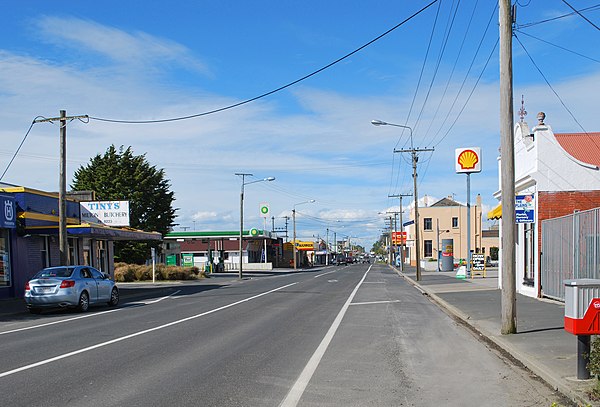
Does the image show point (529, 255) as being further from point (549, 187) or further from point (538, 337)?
point (538, 337)

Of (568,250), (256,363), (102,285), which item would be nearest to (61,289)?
(102,285)

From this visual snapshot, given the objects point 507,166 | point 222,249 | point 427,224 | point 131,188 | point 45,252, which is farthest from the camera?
point 427,224

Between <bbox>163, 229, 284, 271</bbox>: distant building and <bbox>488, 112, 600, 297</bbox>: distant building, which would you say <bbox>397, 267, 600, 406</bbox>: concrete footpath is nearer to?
<bbox>488, 112, 600, 297</bbox>: distant building

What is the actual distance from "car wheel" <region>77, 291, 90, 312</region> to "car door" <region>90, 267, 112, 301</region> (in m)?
0.94

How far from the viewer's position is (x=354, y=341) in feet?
42.4

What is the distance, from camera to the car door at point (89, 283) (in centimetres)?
2109

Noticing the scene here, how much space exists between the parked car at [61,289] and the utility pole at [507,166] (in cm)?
1371

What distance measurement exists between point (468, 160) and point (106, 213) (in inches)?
867

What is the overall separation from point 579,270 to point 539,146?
21.1 feet

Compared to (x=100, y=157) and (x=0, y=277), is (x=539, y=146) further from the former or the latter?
(x=100, y=157)

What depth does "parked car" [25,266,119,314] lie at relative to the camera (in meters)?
20.0

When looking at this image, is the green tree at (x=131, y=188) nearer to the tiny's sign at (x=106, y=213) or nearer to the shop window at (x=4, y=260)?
the tiny's sign at (x=106, y=213)

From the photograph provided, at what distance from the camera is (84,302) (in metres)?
20.7

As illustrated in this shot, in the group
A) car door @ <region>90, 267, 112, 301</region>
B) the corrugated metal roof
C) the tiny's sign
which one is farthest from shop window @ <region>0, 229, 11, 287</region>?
the corrugated metal roof
